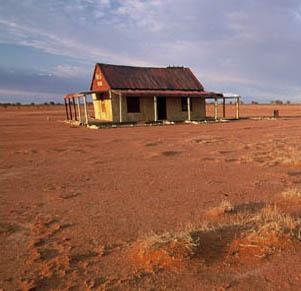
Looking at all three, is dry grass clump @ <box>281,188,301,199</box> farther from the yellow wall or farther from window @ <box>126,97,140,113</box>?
window @ <box>126,97,140,113</box>

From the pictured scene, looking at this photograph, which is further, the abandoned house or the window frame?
the window frame

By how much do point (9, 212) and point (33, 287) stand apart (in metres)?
2.65

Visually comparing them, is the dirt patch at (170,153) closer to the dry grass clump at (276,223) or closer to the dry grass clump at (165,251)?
the dry grass clump at (276,223)

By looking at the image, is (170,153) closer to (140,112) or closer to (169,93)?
(169,93)

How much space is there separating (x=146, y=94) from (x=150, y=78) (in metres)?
4.36

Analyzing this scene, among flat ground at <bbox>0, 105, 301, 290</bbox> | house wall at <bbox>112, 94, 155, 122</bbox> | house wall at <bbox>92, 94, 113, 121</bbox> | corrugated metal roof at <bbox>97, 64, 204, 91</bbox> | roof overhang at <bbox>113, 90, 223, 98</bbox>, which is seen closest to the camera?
flat ground at <bbox>0, 105, 301, 290</bbox>

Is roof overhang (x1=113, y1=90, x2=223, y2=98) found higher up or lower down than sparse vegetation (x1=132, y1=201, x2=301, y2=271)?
higher up

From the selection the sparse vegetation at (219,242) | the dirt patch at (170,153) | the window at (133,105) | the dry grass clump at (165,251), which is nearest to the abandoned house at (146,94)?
the window at (133,105)

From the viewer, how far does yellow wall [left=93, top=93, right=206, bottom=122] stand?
26.4 meters

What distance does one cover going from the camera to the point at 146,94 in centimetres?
2559

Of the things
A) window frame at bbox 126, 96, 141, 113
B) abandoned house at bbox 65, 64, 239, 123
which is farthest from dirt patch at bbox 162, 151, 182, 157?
window frame at bbox 126, 96, 141, 113

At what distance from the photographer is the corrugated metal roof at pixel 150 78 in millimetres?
27531

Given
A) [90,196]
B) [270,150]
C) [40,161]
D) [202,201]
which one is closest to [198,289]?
[202,201]

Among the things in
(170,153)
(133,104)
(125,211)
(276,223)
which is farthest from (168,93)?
(276,223)
